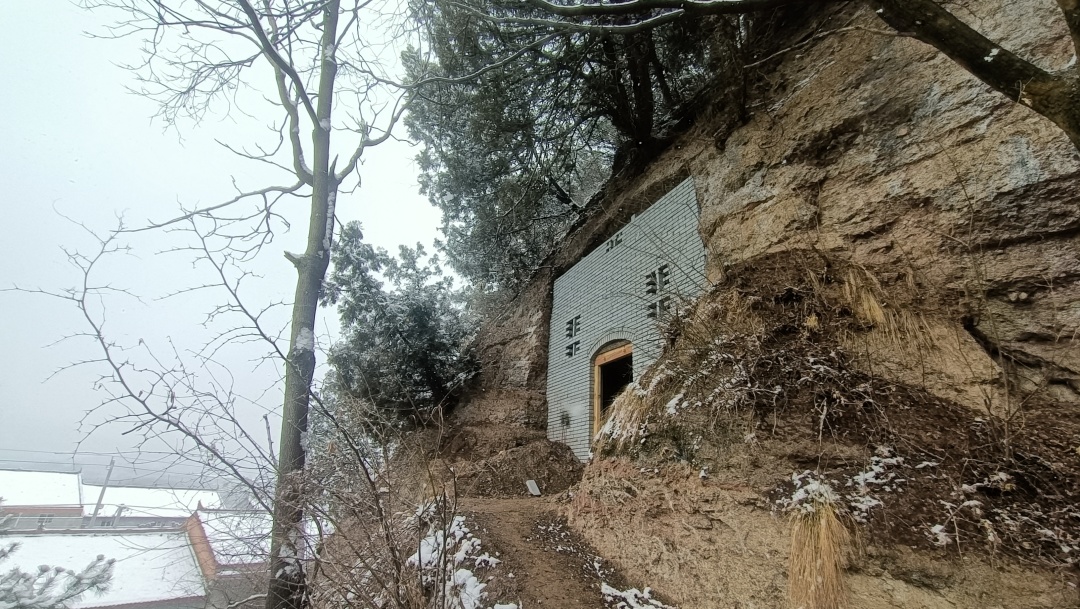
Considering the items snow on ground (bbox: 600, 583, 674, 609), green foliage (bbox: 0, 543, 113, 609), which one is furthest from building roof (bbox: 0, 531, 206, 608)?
snow on ground (bbox: 600, 583, 674, 609)

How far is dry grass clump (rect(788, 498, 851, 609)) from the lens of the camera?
2119 millimetres

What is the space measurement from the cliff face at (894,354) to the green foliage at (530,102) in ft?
6.24

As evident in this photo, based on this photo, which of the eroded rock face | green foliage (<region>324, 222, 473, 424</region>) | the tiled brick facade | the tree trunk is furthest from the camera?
green foliage (<region>324, 222, 473, 424</region>)

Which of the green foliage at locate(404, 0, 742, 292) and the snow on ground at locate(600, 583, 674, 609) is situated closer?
the snow on ground at locate(600, 583, 674, 609)

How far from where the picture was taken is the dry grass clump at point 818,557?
6.95 ft

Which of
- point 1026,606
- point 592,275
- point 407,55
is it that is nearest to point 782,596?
point 1026,606

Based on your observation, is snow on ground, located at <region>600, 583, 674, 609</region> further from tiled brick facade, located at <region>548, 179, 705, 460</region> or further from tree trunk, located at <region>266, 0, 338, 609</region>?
tiled brick facade, located at <region>548, 179, 705, 460</region>

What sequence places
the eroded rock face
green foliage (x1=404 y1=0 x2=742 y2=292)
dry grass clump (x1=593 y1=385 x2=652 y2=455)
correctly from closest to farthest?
1. the eroded rock face
2. dry grass clump (x1=593 y1=385 x2=652 y2=455)
3. green foliage (x1=404 y1=0 x2=742 y2=292)

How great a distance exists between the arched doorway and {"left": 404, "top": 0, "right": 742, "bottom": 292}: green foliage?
3.45 m

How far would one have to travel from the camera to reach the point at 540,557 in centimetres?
375

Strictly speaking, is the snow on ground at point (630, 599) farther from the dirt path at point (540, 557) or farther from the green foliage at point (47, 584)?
the green foliage at point (47, 584)

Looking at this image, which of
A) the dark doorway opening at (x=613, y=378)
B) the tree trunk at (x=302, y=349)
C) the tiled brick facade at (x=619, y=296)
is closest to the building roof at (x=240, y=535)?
the tree trunk at (x=302, y=349)

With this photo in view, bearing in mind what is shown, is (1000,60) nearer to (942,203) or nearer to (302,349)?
(942,203)

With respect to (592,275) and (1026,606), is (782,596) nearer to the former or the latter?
(1026,606)
